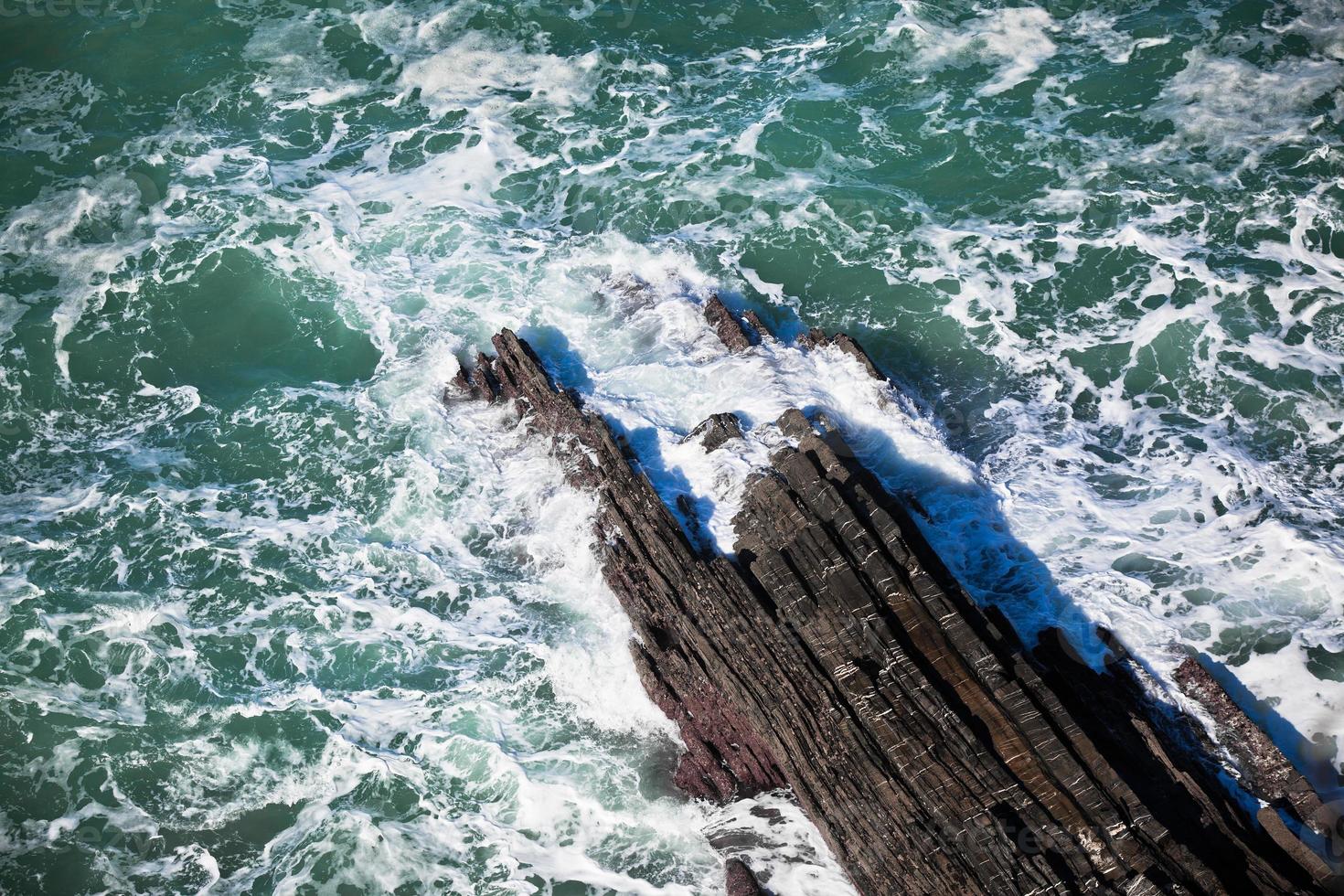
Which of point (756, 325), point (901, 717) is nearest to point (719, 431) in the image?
point (756, 325)

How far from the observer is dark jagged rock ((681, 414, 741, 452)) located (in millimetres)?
21875

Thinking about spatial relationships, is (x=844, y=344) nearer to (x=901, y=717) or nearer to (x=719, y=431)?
(x=719, y=431)

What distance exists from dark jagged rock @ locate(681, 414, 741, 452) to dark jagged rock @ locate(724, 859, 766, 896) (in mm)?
8230

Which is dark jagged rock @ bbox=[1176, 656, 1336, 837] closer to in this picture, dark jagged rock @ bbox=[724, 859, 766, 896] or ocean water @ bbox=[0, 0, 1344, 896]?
ocean water @ bbox=[0, 0, 1344, 896]

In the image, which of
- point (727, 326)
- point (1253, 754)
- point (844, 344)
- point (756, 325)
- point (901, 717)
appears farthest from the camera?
point (756, 325)

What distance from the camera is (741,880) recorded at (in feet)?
55.1

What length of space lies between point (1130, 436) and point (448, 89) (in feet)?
72.5

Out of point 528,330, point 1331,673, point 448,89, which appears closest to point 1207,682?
point 1331,673

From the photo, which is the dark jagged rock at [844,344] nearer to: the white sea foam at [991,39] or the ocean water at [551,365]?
the ocean water at [551,365]

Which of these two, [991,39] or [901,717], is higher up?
[991,39]

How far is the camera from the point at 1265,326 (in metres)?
24.6

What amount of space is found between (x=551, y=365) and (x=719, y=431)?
5148 millimetres

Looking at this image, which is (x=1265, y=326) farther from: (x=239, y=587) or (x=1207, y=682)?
(x=239, y=587)

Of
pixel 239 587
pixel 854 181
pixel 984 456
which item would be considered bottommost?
pixel 239 587
